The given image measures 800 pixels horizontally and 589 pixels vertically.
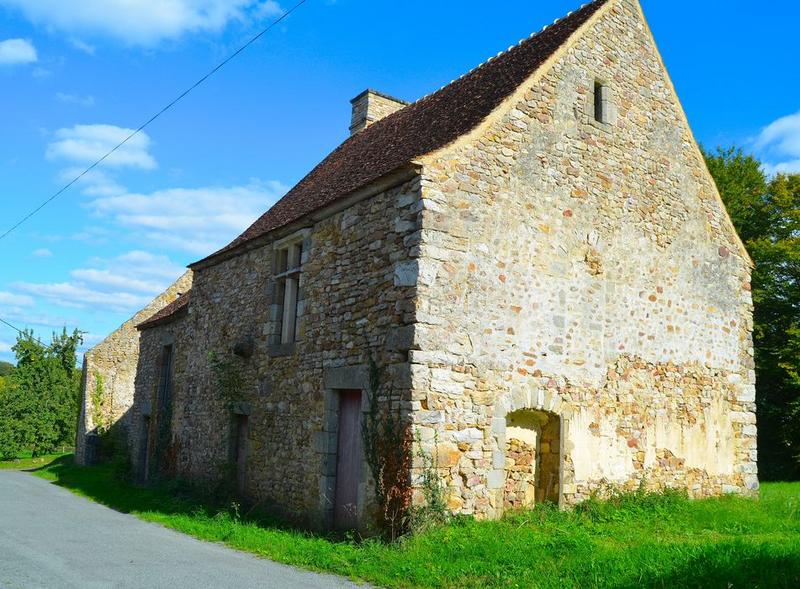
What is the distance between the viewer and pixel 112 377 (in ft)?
85.4

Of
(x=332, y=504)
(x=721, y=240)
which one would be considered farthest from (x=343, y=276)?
(x=721, y=240)

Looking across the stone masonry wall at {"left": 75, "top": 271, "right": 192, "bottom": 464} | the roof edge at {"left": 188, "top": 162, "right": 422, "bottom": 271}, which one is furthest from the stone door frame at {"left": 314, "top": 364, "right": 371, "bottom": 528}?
the stone masonry wall at {"left": 75, "top": 271, "right": 192, "bottom": 464}

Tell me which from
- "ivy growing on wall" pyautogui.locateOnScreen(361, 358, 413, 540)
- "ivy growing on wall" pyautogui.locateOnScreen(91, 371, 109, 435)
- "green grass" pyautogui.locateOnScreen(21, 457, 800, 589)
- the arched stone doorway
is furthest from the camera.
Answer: "ivy growing on wall" pyautogui.locateOnScreen(91, 371, 109, 435)

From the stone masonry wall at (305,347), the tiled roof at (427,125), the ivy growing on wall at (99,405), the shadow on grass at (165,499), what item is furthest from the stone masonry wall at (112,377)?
the tiled roof at (427,125)

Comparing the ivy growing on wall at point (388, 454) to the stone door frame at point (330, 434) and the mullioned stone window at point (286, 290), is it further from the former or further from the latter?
the mullioned stone window at point (286, 290)

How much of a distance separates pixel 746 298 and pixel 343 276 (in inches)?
308

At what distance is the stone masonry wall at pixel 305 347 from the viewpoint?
29.9ft

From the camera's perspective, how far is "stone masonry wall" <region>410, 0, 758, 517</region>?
8.79 m

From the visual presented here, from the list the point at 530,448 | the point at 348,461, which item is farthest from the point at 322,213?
the point at 530,448

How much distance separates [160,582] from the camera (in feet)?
21.8

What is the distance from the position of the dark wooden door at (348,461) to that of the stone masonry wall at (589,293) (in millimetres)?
1650

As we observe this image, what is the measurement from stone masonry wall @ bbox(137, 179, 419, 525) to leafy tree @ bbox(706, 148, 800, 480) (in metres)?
13.8

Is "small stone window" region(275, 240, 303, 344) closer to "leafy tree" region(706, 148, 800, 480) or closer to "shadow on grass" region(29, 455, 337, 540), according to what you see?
"shadow on grass" region(29, 455, 337, 540)

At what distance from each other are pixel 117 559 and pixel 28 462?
24.0 meters
